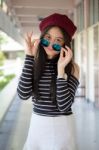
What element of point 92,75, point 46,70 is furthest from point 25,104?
point 46,70

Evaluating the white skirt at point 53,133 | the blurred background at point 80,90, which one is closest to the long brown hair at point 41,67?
the white skirt at point 53,133

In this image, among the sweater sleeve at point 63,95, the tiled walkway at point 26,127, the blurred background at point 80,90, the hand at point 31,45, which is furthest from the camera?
the blurred background at point 80,90

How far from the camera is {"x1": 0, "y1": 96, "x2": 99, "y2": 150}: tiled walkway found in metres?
4.75

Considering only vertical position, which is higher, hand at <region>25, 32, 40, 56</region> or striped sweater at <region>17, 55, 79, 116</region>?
hand at <region>25, 32, 40, 56</region>

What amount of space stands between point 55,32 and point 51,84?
9.7 inches

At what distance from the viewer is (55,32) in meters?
1.57

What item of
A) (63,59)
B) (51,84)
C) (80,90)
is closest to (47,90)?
(51,84)

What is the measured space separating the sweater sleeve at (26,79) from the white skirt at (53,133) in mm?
126

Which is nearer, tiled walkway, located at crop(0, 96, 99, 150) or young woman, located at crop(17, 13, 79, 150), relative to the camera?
young woman, located at crop(17, 13, 79, 150)

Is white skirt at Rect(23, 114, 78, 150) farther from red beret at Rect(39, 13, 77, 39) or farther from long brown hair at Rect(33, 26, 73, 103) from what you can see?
red beret at Rect(39, 13, 77, 39)

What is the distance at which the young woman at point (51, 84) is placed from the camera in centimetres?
154

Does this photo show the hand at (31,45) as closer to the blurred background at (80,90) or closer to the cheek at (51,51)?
the cheek at (51,51)

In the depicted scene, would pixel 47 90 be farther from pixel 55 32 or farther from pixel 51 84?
pixel 55 32

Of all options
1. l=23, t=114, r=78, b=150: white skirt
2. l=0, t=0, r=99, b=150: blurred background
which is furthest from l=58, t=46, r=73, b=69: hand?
l=0, t=0, r=99, b=150: blurred background
